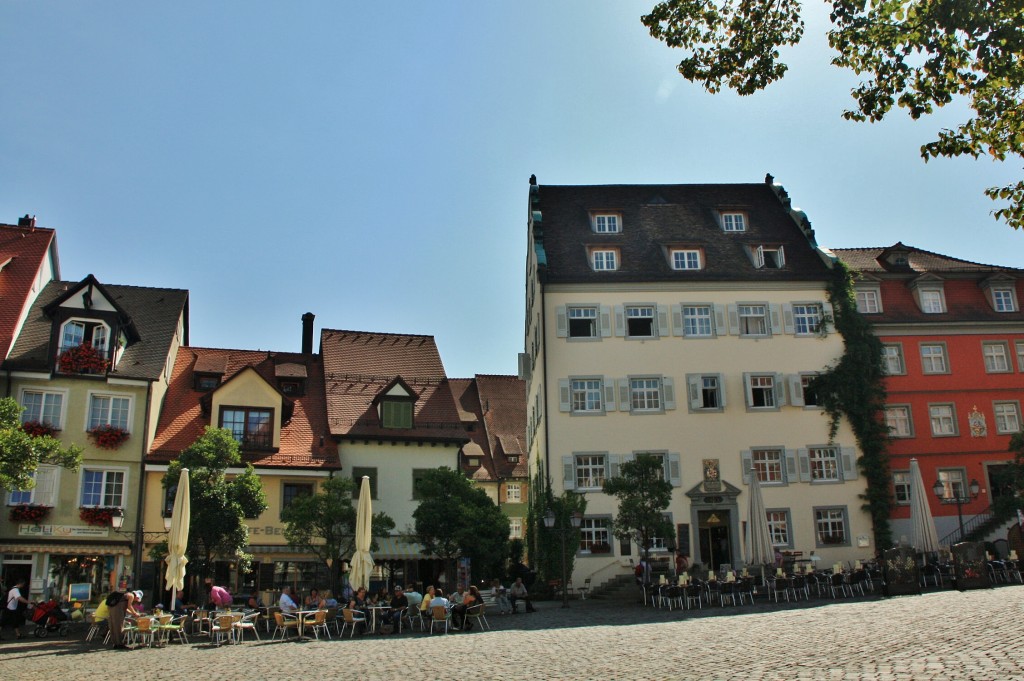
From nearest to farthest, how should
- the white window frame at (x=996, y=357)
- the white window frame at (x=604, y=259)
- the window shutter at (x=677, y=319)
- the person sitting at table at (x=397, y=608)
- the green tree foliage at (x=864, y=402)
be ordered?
1. the person sitting at table at (x=397, y=608)
2. the green tree foliage at (x=864, y=402)
3. the window shutter at (x=677, y=319)
4. the white window frame at (x=604, y=259)
5. the white window frame at (x=996, y=357)

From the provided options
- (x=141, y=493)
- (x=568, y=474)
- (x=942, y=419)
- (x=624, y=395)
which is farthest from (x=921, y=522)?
(x=141, y=493)

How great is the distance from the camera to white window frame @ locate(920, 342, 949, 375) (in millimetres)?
38969

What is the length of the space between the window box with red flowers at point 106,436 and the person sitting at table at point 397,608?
1449 centimetres

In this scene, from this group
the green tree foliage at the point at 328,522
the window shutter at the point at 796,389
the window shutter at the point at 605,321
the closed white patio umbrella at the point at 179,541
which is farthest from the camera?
the window shutter at the point at 605,321

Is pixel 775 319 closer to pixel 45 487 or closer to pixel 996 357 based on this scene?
pixel 996 357

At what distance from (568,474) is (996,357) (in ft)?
64.6

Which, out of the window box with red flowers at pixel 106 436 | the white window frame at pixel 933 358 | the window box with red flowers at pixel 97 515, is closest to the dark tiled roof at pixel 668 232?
the white window frame at pixel 933 358

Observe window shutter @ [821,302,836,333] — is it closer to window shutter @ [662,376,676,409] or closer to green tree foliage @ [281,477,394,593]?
window shutter @ [662,376,676,409]

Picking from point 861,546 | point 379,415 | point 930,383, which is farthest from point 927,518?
point 379,415

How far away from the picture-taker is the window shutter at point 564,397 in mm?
36719

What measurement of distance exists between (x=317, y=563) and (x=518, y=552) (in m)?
7.67

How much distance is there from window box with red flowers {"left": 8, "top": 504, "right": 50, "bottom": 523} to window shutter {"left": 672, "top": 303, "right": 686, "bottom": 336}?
24.5 meters

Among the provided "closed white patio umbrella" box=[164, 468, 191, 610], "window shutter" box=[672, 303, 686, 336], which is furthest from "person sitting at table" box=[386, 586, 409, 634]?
"window shutter" box=[672, 303, 686, 336]

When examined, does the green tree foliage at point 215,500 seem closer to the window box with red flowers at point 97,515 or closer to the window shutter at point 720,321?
the window box with red flowers at point 97,515
